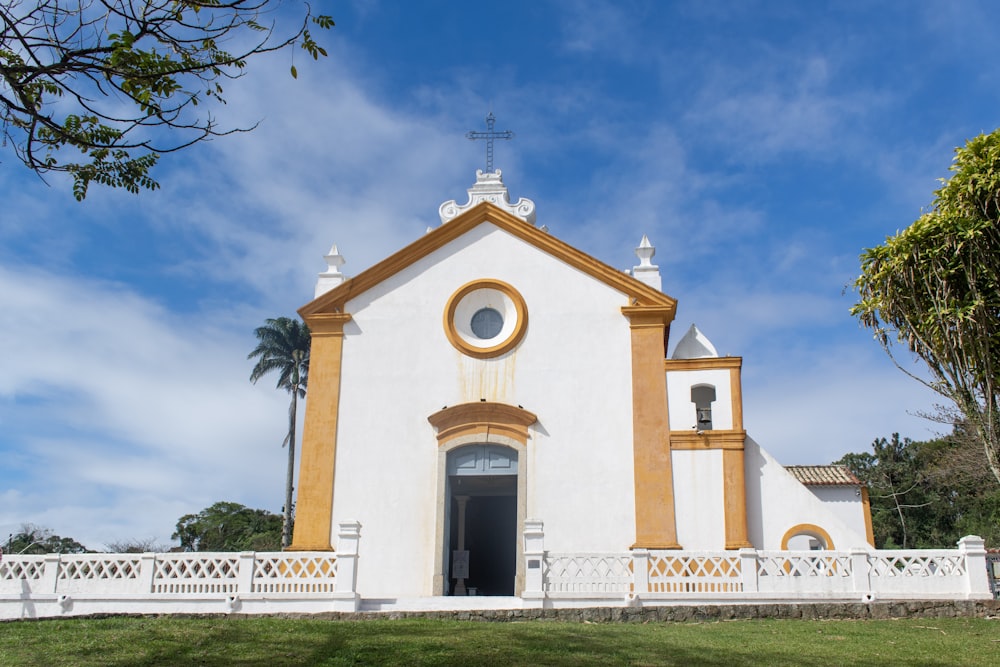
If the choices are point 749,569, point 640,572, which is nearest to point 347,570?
point 640,572

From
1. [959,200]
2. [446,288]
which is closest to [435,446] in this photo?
[446,288]

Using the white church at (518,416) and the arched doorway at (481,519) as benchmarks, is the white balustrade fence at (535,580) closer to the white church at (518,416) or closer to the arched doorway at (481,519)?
the white church at (518,416)

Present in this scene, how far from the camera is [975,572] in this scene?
41.9 feet

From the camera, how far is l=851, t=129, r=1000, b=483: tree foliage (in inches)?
401

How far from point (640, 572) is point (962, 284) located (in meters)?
6.30

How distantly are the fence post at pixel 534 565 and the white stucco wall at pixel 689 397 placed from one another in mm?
4838

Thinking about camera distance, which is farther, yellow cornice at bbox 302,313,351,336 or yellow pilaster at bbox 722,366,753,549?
yellow cornice at bbox 302,313,351,336

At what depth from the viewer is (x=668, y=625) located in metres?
12.1

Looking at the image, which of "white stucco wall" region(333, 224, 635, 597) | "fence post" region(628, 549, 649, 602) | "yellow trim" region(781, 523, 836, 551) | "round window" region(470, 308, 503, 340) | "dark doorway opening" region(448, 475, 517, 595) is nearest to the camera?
→ "fence post" region(628, 549, 649, 602)

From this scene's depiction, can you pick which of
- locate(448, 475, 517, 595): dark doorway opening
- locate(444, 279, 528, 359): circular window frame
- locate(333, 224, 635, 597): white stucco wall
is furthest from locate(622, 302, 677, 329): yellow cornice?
locate(448, 475, 517, 595): dark doorway opening

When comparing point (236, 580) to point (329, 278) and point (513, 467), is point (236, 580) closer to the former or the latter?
point (513, 467)

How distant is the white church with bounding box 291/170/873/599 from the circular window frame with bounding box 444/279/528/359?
33 millimetres

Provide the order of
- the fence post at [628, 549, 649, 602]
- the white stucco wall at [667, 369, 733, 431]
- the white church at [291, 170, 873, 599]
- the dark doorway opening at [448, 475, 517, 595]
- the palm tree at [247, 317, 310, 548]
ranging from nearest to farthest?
the fence post at [628, 549, 649, 602], the white church at [291, 170, 873, 599], the white stucco wall at [667, 369, 733, 431], the dark doorway opening at [448, 475, 517, 595], the palm tree at [247, 317, 310, 548]

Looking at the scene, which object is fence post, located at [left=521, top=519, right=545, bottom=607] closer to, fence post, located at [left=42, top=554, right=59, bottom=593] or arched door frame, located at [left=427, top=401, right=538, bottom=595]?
arched door frame, located at [left=427, top=401, right=538, bottom=595]
